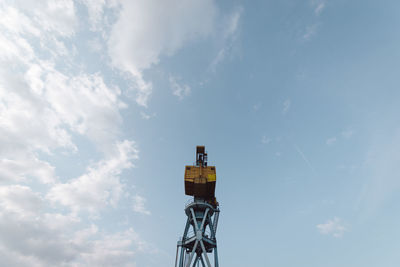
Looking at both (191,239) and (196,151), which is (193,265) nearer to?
(191,239)

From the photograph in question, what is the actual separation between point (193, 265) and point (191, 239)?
3857 mm

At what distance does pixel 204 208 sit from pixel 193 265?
27.5 ft

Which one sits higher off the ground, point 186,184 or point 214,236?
point 186,184

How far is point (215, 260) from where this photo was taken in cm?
3456

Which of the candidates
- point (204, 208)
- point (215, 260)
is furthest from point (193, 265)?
point (204, 208)

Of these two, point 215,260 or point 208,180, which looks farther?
point 208,180

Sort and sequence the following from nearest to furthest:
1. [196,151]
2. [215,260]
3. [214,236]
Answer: [215,260] < [214,236] < [196,151]

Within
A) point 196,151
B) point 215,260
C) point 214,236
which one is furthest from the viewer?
point 196,151

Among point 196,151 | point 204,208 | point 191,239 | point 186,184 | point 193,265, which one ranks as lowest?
point 193,265

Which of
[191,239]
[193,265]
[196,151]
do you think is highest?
[196,151]

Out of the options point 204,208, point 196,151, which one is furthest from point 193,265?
point 196,151

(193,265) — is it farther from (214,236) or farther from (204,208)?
(204,208)

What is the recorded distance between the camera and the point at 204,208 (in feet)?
129

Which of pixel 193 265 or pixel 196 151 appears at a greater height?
pixel 196 151
